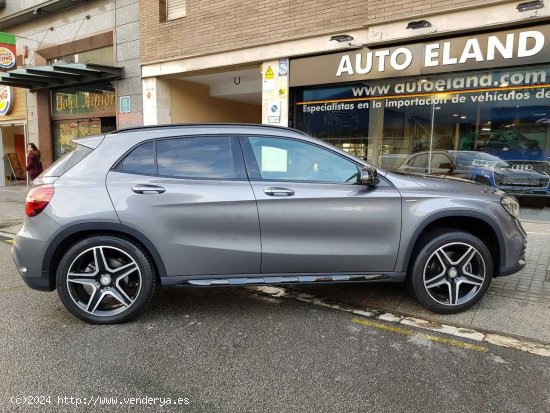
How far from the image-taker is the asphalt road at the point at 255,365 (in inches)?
105

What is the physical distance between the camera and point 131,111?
13.0 m

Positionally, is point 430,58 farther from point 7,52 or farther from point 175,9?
point 7,52

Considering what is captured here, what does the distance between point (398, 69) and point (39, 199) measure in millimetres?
7336

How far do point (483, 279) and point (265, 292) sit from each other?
2.20 meters

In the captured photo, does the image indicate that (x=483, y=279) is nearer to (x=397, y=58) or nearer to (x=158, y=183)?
(x=158, y=183)

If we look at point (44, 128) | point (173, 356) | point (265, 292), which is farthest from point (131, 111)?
point (173, 356)

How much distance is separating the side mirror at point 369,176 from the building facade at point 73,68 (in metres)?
10.6

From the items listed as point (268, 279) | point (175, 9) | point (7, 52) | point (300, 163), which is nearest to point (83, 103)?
point (7, 52)

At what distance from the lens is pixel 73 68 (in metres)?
12.6

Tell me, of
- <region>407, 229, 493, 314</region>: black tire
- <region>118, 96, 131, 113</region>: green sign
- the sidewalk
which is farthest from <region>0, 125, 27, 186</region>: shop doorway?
<region>407, 229, 493, 314</region>: black tire

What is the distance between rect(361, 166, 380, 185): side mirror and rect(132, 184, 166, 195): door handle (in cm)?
175

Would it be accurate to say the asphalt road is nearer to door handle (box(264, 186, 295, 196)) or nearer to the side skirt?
the side skirt

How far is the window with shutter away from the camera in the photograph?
1173 centimetres

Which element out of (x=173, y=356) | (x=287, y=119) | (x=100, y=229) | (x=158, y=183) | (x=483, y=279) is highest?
(x=287, y=119)
